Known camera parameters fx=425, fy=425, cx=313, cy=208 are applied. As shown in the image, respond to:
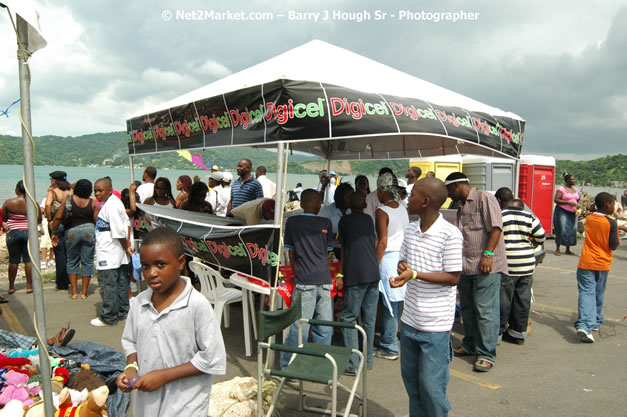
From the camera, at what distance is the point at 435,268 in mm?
2795

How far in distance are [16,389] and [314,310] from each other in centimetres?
248

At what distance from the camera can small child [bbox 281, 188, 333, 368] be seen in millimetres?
4066

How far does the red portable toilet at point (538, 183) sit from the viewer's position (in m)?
13.5

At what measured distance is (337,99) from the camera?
4.00 metres

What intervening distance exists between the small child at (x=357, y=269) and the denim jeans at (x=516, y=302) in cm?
177

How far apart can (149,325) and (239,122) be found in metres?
2.79

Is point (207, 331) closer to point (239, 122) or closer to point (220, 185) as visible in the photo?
point (239, 122)

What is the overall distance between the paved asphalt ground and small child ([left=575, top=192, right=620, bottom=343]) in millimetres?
300

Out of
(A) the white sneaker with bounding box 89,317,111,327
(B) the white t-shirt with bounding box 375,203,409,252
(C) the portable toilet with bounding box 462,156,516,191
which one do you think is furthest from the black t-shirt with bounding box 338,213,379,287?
(C) the portable toilet with bounding box 462,156,516,191

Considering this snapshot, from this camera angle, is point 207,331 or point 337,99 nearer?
point 207,331

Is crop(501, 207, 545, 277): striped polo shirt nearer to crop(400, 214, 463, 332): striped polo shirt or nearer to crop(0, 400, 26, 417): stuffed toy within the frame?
crop(400, 214, 463, 332): striped polo shirt

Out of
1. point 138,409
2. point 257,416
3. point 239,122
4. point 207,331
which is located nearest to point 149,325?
point 207,331

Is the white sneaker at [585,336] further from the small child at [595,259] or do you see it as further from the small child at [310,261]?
the small child at [310,261]

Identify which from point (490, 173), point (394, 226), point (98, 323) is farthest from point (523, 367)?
point (490, 173)
